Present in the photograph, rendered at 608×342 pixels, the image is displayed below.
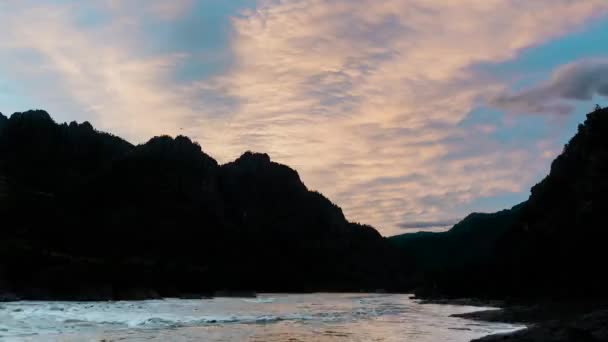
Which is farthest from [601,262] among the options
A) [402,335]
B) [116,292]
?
[116,292]

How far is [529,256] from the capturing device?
114625mm

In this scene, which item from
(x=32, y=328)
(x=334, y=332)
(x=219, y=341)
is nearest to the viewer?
(x=219, y=341)

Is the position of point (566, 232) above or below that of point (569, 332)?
above

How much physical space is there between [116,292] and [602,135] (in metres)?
101

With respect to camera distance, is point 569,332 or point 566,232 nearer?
point 569,332

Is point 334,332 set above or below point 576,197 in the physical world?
below

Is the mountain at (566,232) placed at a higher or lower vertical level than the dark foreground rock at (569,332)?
higher

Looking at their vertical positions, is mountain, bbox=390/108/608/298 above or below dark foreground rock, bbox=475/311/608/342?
above

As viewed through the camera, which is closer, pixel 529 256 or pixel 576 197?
pixel 576 197

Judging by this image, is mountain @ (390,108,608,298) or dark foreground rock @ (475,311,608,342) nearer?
dark foreground rock @ (475,311,608,342)

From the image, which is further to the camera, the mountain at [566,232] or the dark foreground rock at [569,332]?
the mountain at [566,232]

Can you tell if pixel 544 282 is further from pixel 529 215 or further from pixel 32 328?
pixel 32 328

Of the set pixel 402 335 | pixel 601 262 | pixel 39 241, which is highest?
pixel 39 241

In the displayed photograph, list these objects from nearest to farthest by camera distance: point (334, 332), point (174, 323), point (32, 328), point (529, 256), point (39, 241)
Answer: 1. point (32, 328)
2. point (334, 332)
3. point (174, 323)
4. point (529, 256)
5. point (39, 241)
